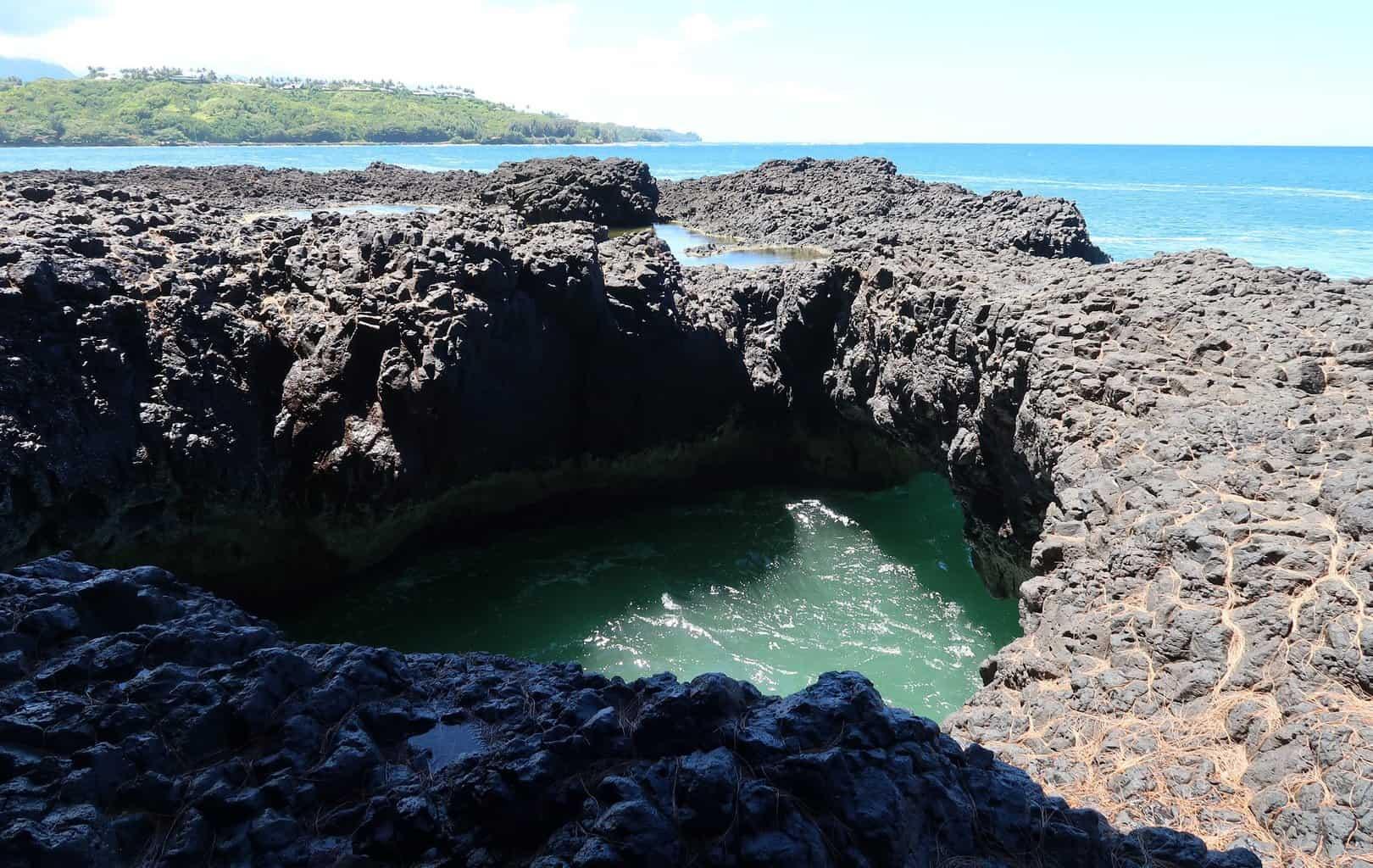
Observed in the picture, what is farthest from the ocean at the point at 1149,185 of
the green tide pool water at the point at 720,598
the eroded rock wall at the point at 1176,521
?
the green tide pool water at the point at 720,598

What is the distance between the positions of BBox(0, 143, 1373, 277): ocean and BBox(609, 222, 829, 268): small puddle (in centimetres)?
1967

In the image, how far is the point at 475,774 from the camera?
3.89 metres

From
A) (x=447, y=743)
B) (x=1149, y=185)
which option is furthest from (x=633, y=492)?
(x=1149, y=185)

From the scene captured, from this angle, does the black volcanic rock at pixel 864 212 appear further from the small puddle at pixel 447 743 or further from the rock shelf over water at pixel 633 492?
the small puddle at pixel 447 743

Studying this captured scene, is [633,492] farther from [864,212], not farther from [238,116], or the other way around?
[238,116]

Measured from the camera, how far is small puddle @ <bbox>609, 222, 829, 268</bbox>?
883 inches

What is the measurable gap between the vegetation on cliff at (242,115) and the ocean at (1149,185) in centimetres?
227

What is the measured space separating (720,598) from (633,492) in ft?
11.3

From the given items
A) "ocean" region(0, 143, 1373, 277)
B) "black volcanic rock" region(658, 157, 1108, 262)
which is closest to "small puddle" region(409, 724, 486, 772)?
"black volcanic rock" region(658, 157, 1108, 262)

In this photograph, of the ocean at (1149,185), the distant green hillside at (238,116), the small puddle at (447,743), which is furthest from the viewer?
the distant green hillside at (238,116)

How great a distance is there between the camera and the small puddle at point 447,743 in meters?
4.40

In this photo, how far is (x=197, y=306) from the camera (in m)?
11.7

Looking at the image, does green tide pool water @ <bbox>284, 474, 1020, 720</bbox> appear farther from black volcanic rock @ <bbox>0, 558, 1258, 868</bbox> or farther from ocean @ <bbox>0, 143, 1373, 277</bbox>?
ocean @ <bbox>0, 143, 1373, 277</bbox>

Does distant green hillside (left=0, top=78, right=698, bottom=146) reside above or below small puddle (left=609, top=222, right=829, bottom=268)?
above
